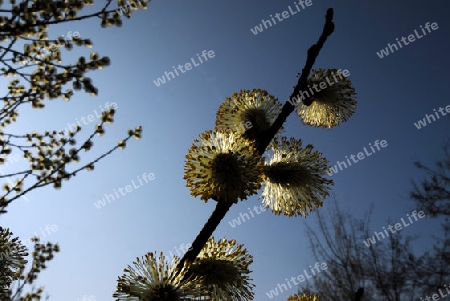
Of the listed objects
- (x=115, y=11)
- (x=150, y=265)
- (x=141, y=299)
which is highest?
(x=115, y=11)

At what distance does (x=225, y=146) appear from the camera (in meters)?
1.82

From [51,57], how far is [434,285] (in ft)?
38.9

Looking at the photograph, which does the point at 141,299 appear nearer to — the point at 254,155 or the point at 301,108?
the point at 254,155

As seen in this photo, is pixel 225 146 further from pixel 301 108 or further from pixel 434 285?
pixel 434 285

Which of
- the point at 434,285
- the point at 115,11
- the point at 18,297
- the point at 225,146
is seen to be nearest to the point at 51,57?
the point at 115,11

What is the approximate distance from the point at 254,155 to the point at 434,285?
11154 millimetres

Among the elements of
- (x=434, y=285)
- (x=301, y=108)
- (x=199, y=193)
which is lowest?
(x=434, y=285)

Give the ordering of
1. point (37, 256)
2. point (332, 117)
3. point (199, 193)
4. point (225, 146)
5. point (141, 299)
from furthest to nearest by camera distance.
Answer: point (37, 256) → point (332, 117) → point (225, 146) → point (199, 193) → point (141, 299)

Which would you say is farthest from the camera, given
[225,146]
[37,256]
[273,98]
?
[37,256]

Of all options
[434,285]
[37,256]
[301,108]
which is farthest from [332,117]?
[434,285]

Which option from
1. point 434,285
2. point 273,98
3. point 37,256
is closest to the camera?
point 273,98

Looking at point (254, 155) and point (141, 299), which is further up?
point (254, 155)

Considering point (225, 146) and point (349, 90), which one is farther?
point (349, 90)

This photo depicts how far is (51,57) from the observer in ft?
6.36
